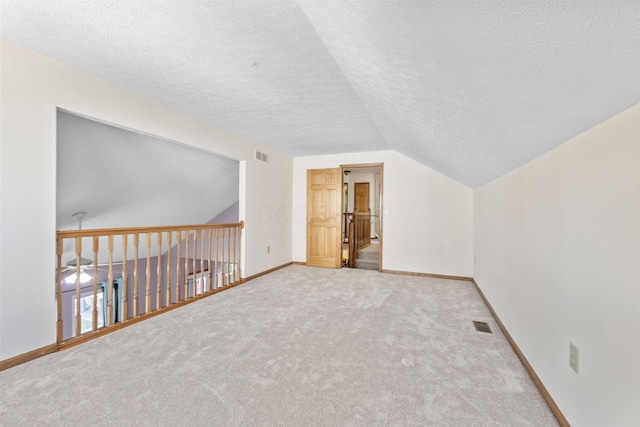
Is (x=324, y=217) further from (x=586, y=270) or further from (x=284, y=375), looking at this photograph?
(x=586, y=270)

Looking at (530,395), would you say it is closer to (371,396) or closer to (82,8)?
(371,396)

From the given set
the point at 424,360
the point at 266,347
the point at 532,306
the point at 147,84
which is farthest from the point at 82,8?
the point at 532,306

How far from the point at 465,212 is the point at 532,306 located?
2649 millimetres

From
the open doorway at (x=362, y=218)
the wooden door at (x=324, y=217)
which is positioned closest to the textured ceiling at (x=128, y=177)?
the wooden door at (x=324, y=217)

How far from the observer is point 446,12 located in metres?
0.79

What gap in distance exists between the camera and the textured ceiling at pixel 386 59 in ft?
2.30

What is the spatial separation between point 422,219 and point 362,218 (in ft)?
6.57

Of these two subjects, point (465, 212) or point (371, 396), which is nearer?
point (371, 396)

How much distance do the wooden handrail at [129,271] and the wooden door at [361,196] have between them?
187 inches

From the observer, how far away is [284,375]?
166cm

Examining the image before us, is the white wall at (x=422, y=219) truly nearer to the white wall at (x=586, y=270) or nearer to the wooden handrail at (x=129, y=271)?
the white wall at (x=586, y=270)

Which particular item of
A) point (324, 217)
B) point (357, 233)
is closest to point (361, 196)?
point (357, 233)

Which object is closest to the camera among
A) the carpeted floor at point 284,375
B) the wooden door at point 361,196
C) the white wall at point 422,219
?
the carpeted floor at point 284,375

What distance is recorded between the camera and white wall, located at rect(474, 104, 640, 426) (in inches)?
34.9
